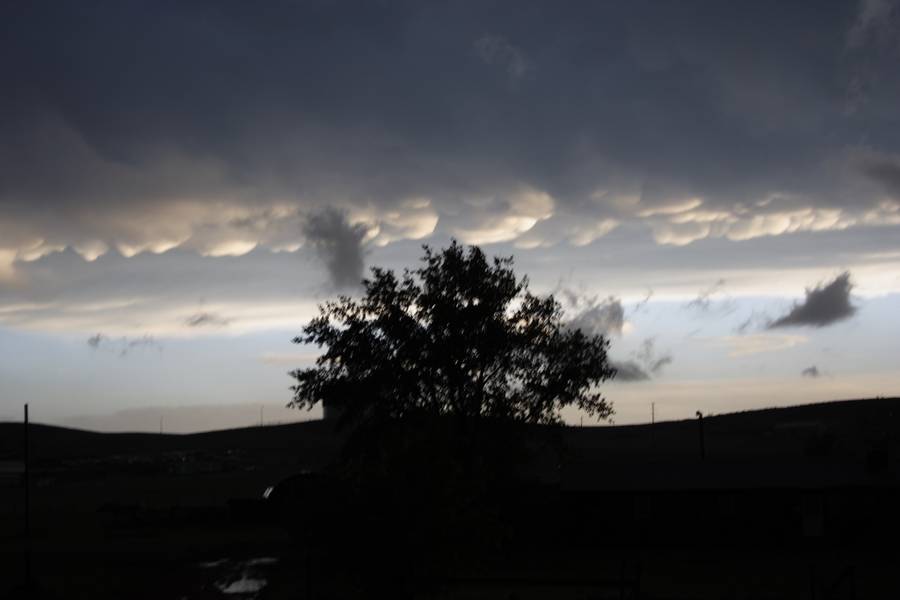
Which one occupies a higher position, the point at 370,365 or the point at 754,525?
the point at 370,365

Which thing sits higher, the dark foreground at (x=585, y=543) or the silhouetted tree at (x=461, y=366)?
the silhouetted tree at (x=461, y=366)

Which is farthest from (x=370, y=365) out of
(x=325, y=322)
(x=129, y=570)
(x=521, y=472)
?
(x=129, y=570)

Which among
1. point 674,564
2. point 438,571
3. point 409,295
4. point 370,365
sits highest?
point 409,295

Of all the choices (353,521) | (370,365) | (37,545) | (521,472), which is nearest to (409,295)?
(370,365)

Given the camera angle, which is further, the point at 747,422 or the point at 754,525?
the point at 747,422

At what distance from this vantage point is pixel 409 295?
175ft

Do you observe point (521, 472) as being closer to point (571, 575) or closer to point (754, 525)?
point (754, 525)

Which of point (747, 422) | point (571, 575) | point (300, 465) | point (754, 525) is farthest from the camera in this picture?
point (747, 422)

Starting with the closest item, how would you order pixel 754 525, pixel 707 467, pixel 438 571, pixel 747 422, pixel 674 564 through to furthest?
pixel 438 571 → pixel 674 564 → pixel 754 525 → pixel 707 467 → pixel 747 422

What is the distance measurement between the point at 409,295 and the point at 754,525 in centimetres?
2165

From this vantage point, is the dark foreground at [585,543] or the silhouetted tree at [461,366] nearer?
the dark foreground at [585,543]

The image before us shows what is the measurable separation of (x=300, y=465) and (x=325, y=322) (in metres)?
80.2

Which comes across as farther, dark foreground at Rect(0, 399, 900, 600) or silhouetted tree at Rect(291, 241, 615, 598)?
silhouetted tree at Rect(291, 241, 615, 598)

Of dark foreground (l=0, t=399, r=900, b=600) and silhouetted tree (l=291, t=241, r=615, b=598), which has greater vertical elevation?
silhouetted tree (l=291, t=241, r=615, b=598)
